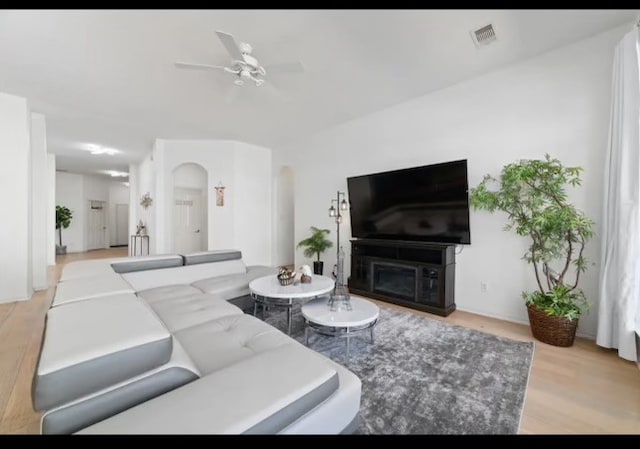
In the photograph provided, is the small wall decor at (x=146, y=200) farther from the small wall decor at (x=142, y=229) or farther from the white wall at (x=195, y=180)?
the white wall at (x=195, y=180)

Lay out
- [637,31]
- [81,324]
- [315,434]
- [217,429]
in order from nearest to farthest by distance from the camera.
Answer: [217,429] → [315,434] → [81,324] → [637,31]

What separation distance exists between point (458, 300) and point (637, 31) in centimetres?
296

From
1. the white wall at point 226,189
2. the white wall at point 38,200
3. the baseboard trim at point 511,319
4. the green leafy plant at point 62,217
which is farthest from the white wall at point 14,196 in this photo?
the baseboard trim at point 511,319

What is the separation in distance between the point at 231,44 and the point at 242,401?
95.3 inches

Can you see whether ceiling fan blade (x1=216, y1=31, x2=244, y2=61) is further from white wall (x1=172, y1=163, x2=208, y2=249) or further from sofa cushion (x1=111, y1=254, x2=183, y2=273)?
white wall (x1=172, y1=163, x2=208, y2=249)

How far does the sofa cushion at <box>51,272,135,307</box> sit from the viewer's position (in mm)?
1792

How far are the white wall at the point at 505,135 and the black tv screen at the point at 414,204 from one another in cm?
27

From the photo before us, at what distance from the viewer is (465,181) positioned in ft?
10.5

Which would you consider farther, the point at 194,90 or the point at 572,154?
the point at 194,90

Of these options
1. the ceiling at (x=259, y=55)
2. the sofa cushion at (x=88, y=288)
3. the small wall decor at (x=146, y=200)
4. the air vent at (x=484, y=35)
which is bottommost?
the sofa cushion at (x=88, y=288)

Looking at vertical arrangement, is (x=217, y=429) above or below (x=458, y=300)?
above

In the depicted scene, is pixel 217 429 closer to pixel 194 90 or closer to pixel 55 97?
pixel 194 90

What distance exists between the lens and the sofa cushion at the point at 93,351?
34.2 inches

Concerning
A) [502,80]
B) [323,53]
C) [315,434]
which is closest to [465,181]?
[502,80]
